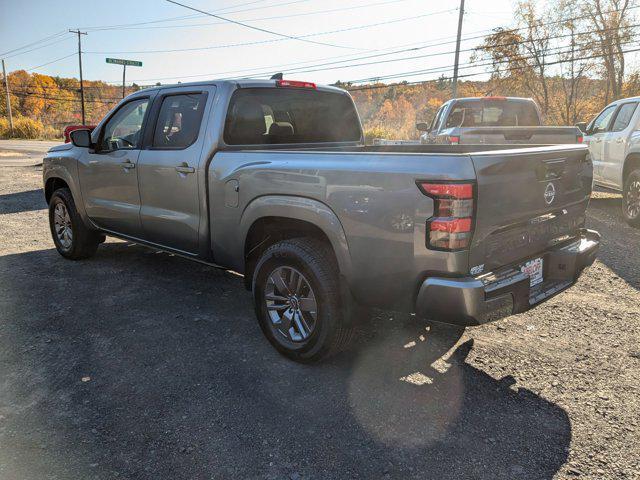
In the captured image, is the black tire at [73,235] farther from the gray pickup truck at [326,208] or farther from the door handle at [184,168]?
Answer: the door handle at [184,168]

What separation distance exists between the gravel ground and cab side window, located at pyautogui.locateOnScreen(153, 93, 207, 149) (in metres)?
1.47

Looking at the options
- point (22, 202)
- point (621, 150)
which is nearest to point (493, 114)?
point (621, 150)

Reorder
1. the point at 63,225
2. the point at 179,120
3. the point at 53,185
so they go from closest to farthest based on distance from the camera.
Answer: the point at 179,120
the point at 63,225
the point at 53,185

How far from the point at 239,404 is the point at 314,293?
0.80 m

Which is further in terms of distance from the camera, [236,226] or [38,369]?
[236,226]

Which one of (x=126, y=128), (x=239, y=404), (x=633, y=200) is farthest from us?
(x=633, y=200)

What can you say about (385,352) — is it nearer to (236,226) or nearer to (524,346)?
(524,346)

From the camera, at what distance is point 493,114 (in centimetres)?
988

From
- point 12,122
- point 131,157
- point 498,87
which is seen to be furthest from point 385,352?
point 12,122

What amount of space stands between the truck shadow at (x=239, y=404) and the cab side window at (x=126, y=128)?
1557 millimetres

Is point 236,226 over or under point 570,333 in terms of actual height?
over

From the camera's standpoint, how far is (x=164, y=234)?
4.26 metres

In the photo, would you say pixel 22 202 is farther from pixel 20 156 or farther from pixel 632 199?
pixel 20 156

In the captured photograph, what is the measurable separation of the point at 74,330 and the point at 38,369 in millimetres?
621
